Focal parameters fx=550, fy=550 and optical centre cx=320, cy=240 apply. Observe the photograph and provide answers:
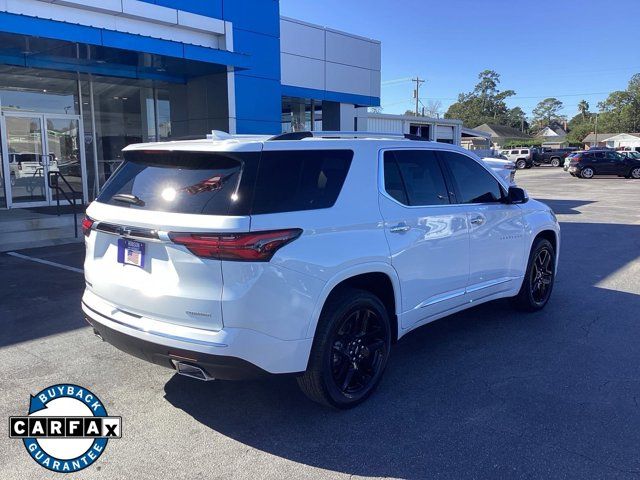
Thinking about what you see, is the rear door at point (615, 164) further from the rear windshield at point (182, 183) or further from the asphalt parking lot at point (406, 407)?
the rear windshield at point (182, 183)

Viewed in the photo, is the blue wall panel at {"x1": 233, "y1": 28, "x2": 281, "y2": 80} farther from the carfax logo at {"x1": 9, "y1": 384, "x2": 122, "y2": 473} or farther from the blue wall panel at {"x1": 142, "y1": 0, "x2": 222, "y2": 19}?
the carfax logo at {"x1": 9, "y1": 384, "x2": 122, "y2": 473}

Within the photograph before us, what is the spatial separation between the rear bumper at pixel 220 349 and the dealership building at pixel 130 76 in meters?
8.49

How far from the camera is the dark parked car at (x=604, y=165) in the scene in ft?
109

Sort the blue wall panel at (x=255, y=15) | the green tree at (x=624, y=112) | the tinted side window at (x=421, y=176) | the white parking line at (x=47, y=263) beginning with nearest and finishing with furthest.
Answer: the tinted side window at (x=421, y=176), the white parking line at (x=47, y=263), the blue wall panel at (x=255, y=15), the green tree at (x=624, y=112)

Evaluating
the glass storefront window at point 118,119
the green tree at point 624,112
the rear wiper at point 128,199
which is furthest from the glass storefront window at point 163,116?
the green tree at point 624,112

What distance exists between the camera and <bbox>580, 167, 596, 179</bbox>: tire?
33.7m

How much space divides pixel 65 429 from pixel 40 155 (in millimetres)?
13186

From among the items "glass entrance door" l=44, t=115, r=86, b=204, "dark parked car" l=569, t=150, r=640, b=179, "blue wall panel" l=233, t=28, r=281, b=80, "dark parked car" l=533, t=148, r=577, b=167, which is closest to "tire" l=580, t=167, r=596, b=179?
"dark parked car" l=569, t=150, r=640, b=179

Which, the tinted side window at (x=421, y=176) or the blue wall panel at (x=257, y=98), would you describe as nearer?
the tinted side window at (x=421, y=176)

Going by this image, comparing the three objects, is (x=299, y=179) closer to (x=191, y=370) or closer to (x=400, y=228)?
(x=400, y=228)

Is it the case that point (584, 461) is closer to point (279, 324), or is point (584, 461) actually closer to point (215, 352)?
point (279, 324)

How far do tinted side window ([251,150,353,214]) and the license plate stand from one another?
838mm

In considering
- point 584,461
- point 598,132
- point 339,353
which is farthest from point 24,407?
point 598,132

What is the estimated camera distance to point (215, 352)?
3.19 meters
